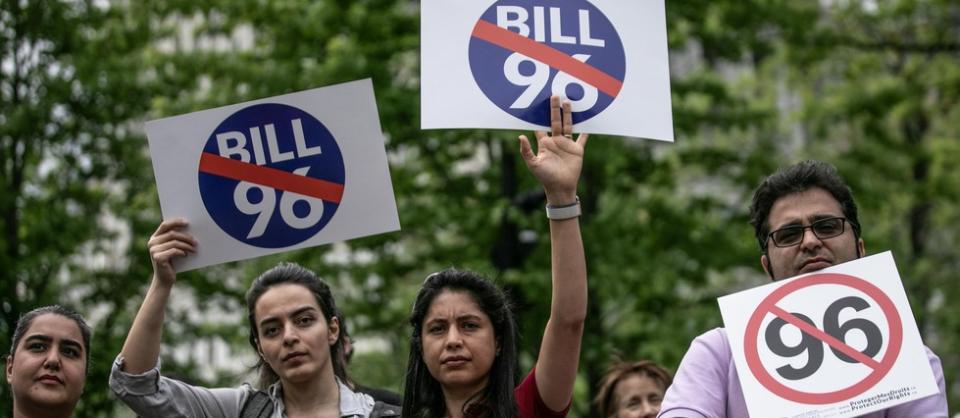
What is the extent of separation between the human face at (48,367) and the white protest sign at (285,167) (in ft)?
2.28

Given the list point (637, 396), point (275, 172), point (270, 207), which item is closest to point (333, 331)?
point (270, 207)

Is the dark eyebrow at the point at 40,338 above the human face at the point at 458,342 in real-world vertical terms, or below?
above

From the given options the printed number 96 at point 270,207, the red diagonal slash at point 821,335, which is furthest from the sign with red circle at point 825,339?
the printed number 96 at point 270,207

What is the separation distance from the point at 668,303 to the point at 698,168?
2.06 meters

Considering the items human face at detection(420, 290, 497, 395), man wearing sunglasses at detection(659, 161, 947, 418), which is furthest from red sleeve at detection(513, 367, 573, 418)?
man wearing sunglasses at detection(659, 161, 947, 418)

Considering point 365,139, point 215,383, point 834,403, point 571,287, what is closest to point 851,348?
point 834,403

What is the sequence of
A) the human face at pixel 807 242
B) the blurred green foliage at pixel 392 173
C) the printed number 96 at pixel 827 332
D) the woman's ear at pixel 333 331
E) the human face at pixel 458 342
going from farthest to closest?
the blurred green foliage at pixel 392 173 < the woman's ear at pixel 333 331 < the human face at pixel 458 342 < the human face at pixel 807 242 < the printed number 96 at pixel 827 332

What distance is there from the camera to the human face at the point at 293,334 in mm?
5008

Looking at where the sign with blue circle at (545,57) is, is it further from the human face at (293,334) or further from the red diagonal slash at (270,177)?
the human face at (293,334)

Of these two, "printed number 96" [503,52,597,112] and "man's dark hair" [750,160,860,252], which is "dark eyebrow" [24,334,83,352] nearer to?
"printed number 96" [503,52,597,112]

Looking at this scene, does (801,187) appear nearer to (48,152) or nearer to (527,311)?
(527,311)

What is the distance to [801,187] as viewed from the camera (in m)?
4.14

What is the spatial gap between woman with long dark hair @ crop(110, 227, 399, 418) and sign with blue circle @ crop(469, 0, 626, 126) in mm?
1090

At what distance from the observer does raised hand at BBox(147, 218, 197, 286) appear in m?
4.93
